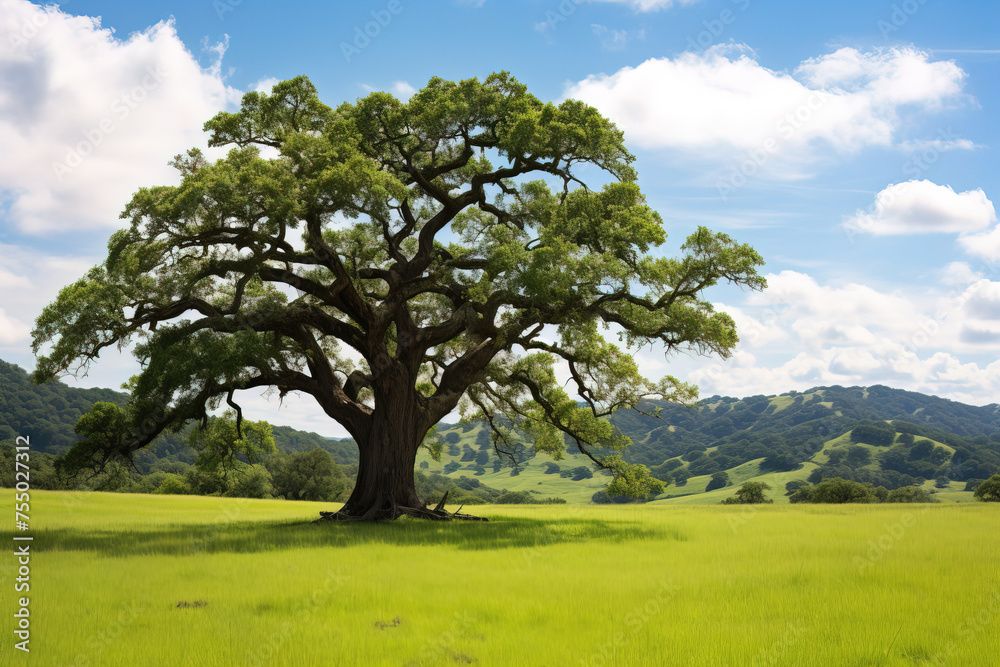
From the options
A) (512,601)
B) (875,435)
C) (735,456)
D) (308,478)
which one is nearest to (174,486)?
(308,478)

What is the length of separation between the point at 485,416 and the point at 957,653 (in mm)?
22197

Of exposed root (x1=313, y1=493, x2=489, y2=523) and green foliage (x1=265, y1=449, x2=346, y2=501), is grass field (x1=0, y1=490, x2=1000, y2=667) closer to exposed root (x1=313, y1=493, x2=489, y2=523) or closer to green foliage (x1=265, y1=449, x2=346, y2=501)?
exposed root (x1=313, y1=493, x2=489, y2=523)

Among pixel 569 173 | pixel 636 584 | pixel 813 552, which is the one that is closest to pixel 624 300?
pixel 569 173

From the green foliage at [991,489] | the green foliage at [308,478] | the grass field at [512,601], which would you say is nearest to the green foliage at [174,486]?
the green foliage at [308,478]

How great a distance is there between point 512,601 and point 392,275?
15206 mm

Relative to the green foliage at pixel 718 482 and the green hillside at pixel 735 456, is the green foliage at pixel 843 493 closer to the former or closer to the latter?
the green hillside at pixel 735 456

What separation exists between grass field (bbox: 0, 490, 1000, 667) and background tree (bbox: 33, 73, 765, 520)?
18.9 ft

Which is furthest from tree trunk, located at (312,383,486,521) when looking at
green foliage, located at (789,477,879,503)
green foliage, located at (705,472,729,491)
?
green foliage, located at (705,472,729,491)

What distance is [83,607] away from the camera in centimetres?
736

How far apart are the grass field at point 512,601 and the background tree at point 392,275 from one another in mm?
5769

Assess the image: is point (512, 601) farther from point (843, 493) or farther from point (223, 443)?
point (843, 493)

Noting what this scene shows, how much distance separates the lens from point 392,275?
2102cm

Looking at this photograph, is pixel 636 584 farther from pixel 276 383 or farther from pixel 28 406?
pixel 28 406

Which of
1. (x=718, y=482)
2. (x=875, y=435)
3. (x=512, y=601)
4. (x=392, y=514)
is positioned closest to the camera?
(x=512, y=601)
